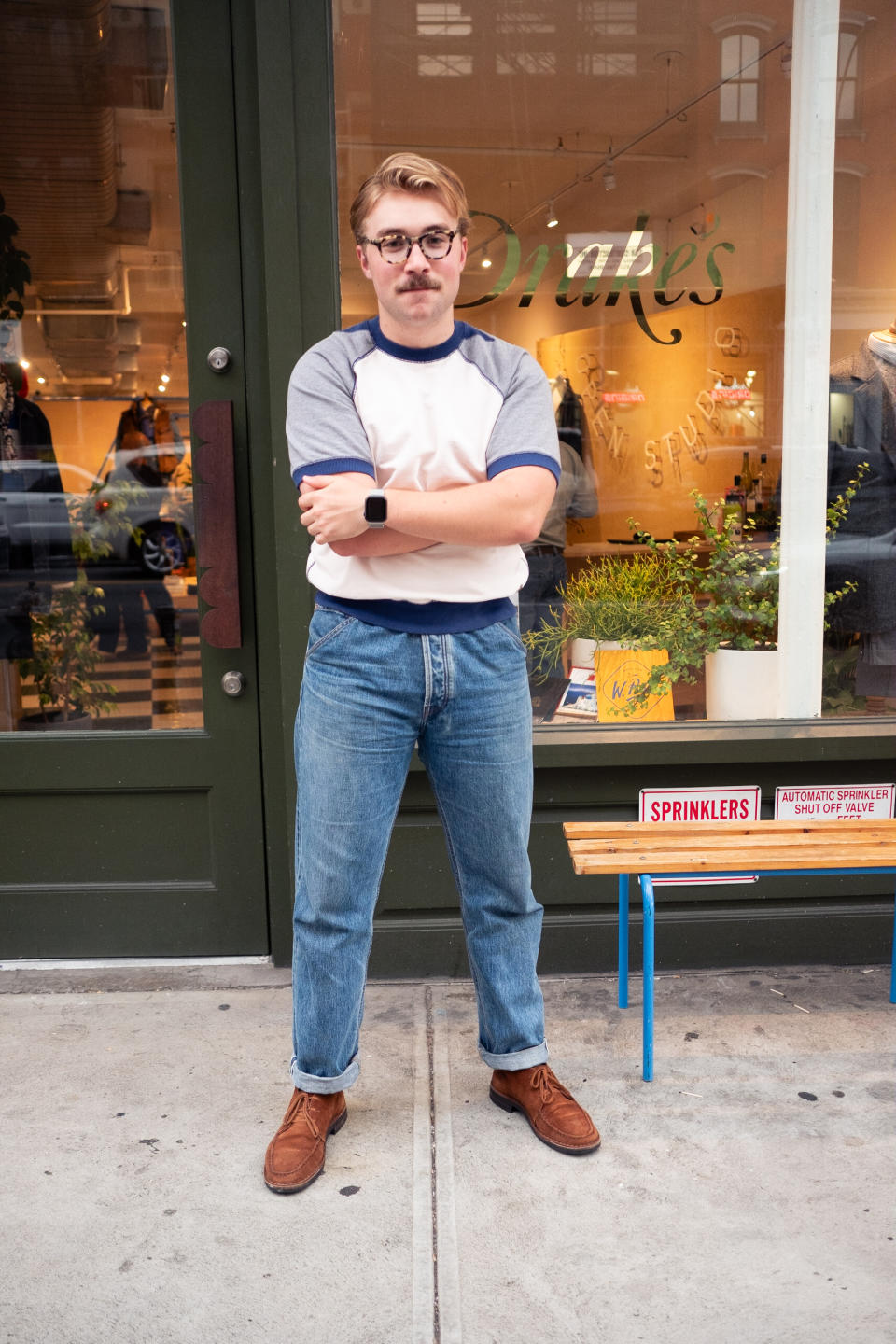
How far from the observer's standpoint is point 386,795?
2.39 metres

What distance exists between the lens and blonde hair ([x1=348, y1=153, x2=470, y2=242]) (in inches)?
86.0

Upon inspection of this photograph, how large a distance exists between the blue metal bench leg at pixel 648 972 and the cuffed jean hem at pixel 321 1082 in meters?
0.69

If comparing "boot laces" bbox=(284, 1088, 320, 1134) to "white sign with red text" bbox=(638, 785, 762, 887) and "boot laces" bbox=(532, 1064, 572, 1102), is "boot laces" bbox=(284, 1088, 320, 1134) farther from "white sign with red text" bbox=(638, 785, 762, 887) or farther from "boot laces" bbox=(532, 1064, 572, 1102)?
"white sign with red text" bbox=(638, 785, 762, 887)

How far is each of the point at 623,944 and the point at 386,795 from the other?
97cm

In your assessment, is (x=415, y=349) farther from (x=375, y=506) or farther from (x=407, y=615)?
(x=407, y=615)

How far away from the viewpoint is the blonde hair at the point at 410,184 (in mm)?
2184

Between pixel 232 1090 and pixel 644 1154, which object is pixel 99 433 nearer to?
pixel 232 1090

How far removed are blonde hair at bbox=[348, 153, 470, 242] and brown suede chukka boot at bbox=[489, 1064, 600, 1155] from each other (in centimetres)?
178

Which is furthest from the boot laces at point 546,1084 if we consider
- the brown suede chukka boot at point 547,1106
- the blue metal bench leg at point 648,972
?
the blue metal bench leg at point 648,972

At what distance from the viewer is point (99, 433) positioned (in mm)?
3348

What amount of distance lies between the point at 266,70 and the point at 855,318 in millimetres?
1810

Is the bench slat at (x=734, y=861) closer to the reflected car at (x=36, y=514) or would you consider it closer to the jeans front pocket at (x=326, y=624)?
the jeans front pocket at (x=326, y=624)

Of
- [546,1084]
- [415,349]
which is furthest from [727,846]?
[415,349]

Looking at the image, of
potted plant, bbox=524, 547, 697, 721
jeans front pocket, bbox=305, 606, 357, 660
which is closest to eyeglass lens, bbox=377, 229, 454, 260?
jeans front pocket, bbox=305, 606, 357, 660
